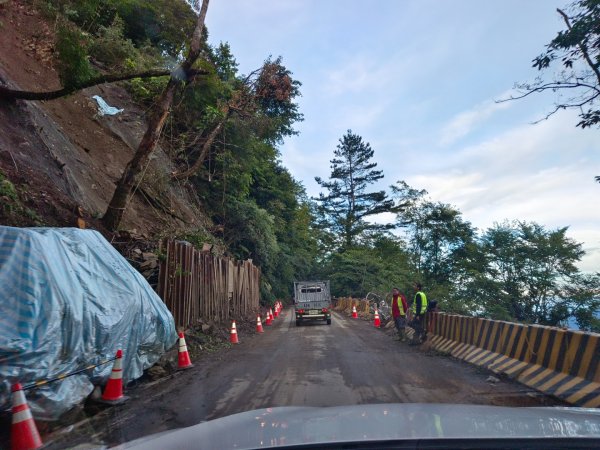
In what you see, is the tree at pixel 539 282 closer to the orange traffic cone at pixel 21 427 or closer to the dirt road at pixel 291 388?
the dirt road at pixel 291 388

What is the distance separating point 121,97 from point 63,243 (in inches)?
708

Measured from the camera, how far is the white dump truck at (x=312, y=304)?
73.5 ft

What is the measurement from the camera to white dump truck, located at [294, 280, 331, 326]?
22391mm

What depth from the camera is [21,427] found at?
436cm

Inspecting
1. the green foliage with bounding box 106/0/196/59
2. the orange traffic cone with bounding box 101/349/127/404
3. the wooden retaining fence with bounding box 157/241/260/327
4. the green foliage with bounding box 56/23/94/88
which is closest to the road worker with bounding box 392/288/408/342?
the wooden retaining fence with bounding box 157/241/260/327

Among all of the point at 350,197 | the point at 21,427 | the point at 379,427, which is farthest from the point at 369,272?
the point at 379,427

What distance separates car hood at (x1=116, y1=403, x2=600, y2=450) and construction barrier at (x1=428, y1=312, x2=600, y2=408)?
3.80 metres

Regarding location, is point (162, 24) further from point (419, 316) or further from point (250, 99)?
Answer: point (419, 316)

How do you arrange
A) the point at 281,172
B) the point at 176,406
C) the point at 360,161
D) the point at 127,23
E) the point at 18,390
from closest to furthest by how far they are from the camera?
1. the point at 18,390
2. the point at 176,406
3. the point at 127,23
4. the point at 281,172
5. the point at 360,161

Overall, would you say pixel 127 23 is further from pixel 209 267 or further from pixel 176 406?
pixel 176 406

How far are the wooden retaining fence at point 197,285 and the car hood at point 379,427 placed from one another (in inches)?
340

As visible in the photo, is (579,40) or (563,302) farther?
(563,302)

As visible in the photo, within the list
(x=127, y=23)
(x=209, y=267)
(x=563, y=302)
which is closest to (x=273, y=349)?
(x=209, y=267)

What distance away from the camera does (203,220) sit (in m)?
23.5
